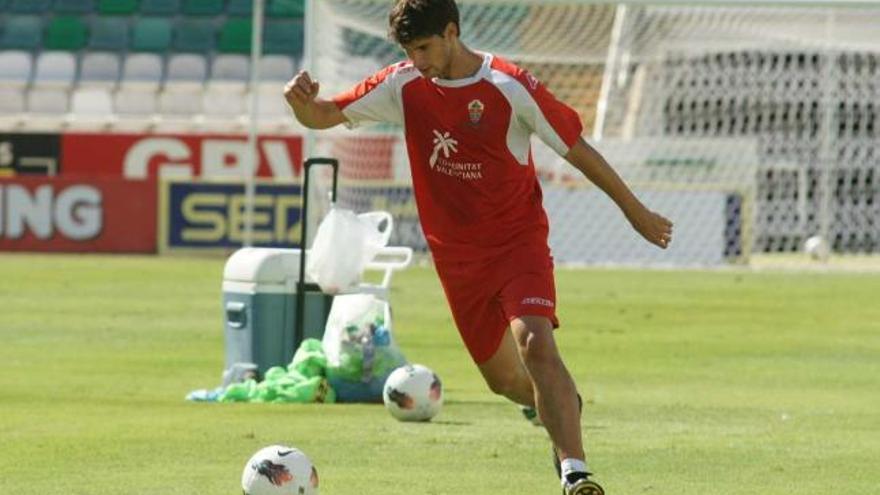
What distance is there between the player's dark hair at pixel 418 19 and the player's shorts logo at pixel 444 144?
54 cm

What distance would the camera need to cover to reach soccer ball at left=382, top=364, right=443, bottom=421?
12609 millimetres

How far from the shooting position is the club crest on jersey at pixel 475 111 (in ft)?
29.2

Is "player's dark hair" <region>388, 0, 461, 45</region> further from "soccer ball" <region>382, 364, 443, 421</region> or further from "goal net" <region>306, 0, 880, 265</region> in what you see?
"goal net" <region>306, 0, 880, 265</region>

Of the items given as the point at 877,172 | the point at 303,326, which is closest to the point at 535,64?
the point at 877,172

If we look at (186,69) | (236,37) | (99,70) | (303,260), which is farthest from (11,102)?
(303,260)

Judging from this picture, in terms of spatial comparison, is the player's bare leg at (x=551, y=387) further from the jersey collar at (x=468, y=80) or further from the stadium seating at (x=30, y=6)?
the stadium seating at (x=30, y=6)

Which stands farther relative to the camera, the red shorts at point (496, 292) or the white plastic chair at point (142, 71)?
the white plastic chair at point (142, 71)

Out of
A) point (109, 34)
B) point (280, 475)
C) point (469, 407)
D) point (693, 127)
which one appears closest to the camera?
point (280, 475)

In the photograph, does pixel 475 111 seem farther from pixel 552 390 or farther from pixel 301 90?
pixel 552 390

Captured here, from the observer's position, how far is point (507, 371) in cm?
941

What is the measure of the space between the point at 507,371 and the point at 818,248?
23.1 m

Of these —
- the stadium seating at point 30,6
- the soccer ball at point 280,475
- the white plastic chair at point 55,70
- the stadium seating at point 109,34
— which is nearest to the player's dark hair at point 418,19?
the soccer ball at point 280,475

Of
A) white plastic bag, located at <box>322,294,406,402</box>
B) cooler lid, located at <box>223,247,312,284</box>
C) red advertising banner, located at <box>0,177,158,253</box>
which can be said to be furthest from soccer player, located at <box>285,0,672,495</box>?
red advertising banner, located at <box>0,177,158,253</box>

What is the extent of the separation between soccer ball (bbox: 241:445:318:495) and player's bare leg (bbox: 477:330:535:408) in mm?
987
